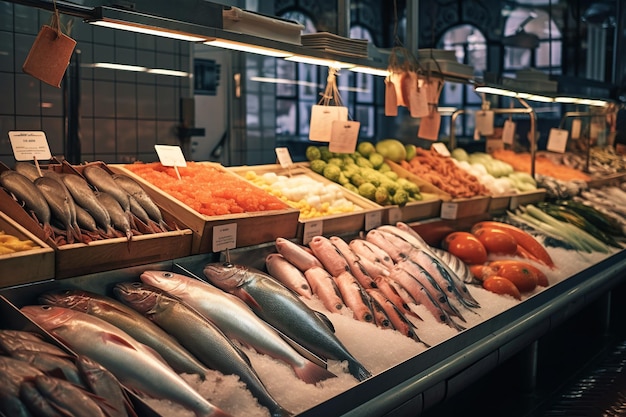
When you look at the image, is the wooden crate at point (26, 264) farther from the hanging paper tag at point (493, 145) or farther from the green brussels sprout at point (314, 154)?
the hanging paper tag at point (493, 145)

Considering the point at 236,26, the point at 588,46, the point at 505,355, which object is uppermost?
the point at 588,46

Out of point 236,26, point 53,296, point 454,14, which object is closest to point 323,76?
point 454,14

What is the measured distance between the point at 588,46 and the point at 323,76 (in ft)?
16.8

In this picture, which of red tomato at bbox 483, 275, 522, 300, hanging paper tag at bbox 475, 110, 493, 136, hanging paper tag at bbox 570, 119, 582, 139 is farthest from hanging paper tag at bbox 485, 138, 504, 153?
red tomato at bbox 483, 275, 522, 300

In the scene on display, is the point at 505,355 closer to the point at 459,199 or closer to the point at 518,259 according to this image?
the point at 518,259

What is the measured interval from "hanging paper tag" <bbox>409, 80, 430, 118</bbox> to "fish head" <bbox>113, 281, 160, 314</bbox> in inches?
99.2

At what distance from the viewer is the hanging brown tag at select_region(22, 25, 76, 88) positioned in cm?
269

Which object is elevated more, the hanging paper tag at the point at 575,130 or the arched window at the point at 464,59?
the arched window at the point at 464,59

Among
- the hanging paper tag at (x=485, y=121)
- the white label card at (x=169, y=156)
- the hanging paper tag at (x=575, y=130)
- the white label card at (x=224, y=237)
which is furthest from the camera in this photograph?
the hanging paper tag at (x=575, y=130)

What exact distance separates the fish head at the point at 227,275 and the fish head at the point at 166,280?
0.20m

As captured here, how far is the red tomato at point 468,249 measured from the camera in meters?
4.69

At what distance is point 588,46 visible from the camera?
13820 millimetres

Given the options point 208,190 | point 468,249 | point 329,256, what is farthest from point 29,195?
point 468,249

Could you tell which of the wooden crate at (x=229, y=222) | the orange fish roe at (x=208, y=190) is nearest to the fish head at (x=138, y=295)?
the wooden crate at (x=229, y=222)
